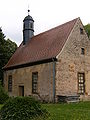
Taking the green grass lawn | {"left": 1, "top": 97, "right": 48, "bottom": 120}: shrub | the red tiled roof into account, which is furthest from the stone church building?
{"left": 1, "top": 97, "right": 48, "bottom": 120}: shrub

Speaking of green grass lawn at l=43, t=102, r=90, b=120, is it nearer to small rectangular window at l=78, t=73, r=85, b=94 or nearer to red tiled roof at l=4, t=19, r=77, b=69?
red tiled roof at l=4, t=19, r=77, b=69

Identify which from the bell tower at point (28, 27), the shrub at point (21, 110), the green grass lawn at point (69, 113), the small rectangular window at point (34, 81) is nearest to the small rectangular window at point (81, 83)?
the small rectangular window at point (34, 81)

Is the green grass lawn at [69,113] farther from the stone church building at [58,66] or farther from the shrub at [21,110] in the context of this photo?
the stone church building at [58,66]

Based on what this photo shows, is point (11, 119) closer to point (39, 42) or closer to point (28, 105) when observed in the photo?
point (28, 105)

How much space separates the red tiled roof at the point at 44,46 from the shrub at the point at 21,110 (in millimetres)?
11107

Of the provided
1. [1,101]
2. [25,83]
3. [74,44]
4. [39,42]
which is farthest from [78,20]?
[1,101]

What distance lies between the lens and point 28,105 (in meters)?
10.8

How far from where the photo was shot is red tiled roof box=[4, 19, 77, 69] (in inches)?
905

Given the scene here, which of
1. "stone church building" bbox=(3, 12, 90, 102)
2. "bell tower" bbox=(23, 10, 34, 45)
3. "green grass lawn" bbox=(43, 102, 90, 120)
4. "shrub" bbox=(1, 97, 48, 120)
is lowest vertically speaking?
"green grass lawn" bbox=(43, 102, 90, 120)

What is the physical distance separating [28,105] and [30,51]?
16.6 m

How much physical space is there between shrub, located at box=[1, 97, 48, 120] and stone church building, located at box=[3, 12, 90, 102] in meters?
10.5

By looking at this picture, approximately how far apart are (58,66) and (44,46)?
12.8 ft

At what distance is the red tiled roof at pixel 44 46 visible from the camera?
23.0 m

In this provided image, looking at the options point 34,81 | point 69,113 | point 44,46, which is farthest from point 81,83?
point 69,113
